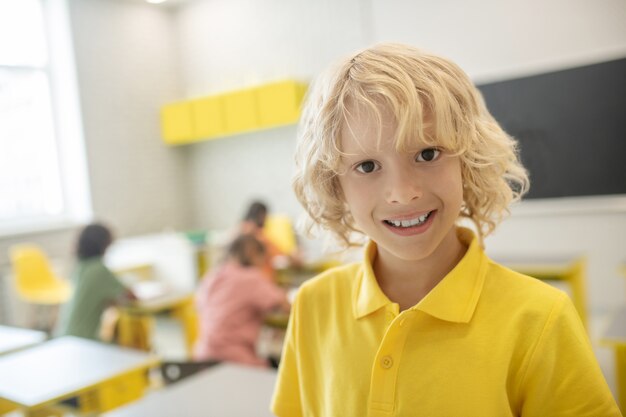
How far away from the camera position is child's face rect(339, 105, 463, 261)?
78 cm

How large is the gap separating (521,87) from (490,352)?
422 cm

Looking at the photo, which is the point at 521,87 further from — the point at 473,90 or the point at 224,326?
the point at 473,90

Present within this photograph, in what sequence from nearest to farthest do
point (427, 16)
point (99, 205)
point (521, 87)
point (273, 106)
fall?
1. point (521, 87)
2. point (427, 16)
3. point (273, 106)
4. point (99, 205)

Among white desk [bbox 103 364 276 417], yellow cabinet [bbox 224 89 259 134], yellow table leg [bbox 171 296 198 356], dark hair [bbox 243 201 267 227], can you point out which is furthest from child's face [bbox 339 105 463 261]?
yellow cabinet [bbox 224 89 259 134]

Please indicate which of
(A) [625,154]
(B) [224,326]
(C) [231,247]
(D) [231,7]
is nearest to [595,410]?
(B) [224,326]

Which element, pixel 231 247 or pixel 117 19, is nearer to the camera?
pixel 231 247

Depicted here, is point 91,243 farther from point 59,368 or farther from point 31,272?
point 31,272

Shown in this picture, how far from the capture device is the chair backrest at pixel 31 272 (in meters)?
4.81

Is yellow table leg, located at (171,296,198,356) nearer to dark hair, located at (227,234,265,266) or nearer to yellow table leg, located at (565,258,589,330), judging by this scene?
dark hair, located at (227,234,265,266)

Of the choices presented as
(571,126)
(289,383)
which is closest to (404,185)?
(289,383)

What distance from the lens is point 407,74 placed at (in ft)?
2.54

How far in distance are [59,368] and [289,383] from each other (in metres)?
1.28

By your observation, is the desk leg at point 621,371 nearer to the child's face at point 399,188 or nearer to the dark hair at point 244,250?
the child's face at point 399,188

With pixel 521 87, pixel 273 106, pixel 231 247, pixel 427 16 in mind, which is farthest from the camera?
pixel 273 106
